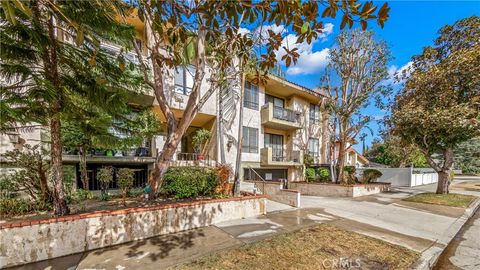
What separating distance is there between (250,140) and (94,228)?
1147 centimetres

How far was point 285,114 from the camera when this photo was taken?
17.7 m

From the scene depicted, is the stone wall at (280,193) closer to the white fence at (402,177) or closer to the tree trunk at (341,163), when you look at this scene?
the tree trunk at (341,163)

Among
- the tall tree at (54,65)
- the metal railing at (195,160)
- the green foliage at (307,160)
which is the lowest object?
the green foliage at (307,160)

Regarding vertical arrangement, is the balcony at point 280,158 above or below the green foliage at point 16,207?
above

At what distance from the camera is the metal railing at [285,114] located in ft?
55.6

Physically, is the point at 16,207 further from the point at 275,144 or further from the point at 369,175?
the point at 369,175

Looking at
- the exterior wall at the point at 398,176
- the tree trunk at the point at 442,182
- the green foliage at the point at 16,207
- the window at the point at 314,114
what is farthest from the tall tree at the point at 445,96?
the green foliage at the point at 16,207

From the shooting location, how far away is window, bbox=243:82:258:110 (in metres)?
16.0

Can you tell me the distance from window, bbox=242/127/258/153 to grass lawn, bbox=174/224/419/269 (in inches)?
375

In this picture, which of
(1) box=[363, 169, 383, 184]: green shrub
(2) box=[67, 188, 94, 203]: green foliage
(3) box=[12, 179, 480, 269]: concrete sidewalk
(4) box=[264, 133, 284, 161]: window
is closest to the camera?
(3) box=[12, 179, 480, 269]: concrete sidewalk

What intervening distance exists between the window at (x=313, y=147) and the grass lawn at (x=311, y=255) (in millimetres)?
14457

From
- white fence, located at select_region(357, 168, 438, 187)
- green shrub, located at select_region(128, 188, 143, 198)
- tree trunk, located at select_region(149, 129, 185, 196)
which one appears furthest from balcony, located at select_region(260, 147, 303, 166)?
tree trunk, located at select_region(149, 129, 185, 196)

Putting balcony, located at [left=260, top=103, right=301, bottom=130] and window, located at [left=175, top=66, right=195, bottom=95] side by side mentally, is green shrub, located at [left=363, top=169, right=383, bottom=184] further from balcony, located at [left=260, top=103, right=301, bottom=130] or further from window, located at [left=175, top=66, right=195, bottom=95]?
window, located at [left=175, top=66, right=195, bottom=95]

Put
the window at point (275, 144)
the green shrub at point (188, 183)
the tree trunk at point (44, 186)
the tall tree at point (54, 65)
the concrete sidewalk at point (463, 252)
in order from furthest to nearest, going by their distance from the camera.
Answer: the window at point (275, 144)
the green shrub at point (188, 183)
the tree trunk at point (44, 186)
the concrete sidewalk at point (463, 252)
the tall tree at point (54, 65)
